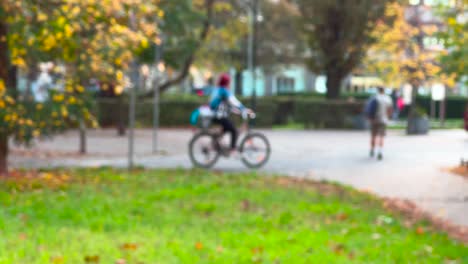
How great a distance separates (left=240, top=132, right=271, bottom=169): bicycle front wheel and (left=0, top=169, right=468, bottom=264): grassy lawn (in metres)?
3.59

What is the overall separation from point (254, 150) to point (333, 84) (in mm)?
22499

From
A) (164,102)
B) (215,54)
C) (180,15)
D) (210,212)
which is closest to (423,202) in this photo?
(210,212)

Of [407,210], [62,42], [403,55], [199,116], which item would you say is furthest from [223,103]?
[403,55]

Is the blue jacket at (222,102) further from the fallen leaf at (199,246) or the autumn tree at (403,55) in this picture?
the autumn tree at (403,55)

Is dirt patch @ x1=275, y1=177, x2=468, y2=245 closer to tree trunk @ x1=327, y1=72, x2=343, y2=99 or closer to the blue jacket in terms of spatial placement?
the blue jacket

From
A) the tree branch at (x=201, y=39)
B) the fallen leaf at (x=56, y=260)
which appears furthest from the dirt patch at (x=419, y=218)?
→ the tree branch at (x=201, y=39)

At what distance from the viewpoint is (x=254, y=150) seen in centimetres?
1599

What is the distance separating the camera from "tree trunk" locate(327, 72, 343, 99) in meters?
37.7

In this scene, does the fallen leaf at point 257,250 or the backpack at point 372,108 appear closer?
the fallen leaf at point 257,250

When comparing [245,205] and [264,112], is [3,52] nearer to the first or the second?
[245,205]

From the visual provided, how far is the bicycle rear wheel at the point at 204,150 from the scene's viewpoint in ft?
51.1

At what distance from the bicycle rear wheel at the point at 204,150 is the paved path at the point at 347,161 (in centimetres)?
39

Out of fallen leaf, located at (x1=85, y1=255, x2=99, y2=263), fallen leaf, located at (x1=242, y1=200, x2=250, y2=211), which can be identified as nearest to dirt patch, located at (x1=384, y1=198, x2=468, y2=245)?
Answer: fallen leaf, located at (x1=242, y1=200, x2=250, y2=211)

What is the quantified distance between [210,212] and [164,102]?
2672 cm
